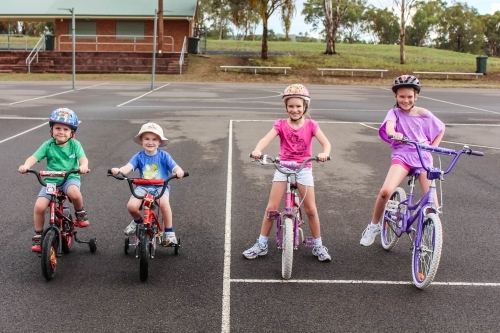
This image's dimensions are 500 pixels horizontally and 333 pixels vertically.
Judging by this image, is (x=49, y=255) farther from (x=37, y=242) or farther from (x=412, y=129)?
(x=412, y=129)

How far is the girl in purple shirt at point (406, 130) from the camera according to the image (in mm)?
6188

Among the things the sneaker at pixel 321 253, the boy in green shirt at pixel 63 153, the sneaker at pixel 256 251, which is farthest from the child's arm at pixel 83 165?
the sneaker at pixel 321 253

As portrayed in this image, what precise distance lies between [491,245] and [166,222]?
364 cm

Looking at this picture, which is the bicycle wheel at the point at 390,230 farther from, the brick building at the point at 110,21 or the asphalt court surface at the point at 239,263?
the brick building at the point at 110,21

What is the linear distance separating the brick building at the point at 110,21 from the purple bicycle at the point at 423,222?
1652 inches

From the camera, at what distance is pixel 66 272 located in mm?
5758

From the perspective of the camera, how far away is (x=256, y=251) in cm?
625

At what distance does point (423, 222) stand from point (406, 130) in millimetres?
1147

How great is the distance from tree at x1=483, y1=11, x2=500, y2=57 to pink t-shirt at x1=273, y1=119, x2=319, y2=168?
109 m

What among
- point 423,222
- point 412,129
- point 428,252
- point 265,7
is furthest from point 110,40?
point 428,252

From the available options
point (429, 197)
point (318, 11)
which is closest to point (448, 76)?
point (429, 197)

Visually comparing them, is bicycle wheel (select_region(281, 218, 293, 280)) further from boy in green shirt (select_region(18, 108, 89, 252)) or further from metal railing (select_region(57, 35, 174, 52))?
metal railing (select_region(57, 35, 174, 52))

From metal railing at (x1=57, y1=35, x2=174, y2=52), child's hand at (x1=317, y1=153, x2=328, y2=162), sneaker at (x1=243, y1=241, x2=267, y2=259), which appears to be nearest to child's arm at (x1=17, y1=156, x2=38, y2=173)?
sneaker at (x1=243, y1=241, x2=267, y2=259)

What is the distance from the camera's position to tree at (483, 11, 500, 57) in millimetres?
105062
